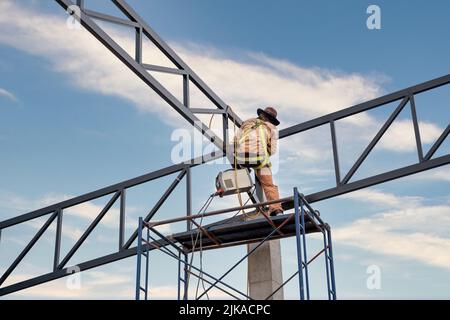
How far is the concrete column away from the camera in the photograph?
13.3m

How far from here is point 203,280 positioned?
1214 centimetres

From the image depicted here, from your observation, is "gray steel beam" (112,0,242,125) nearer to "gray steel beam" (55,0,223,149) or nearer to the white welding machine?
"gray steel beam" (55,0,223,149)

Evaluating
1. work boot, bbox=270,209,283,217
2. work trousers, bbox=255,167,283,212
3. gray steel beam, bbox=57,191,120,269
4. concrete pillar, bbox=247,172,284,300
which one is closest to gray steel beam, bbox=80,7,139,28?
work trousers, bbox=255,167,283,212

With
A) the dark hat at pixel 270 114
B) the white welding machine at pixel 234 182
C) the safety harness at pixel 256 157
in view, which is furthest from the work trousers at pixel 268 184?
the dark hat at pixel 270 114

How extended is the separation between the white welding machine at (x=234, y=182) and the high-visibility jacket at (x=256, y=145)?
0.25m

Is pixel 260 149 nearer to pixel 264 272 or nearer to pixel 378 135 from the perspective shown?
pixel 378 135

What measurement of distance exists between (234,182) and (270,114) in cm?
155

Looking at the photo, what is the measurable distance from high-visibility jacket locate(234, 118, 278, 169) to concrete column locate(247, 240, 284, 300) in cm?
177

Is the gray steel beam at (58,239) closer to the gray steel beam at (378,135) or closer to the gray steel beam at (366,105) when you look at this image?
the gray steel beam at (366,105)

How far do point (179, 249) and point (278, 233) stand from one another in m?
1.97

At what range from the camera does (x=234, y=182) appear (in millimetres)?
12688

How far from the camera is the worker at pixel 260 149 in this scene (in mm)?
12734
